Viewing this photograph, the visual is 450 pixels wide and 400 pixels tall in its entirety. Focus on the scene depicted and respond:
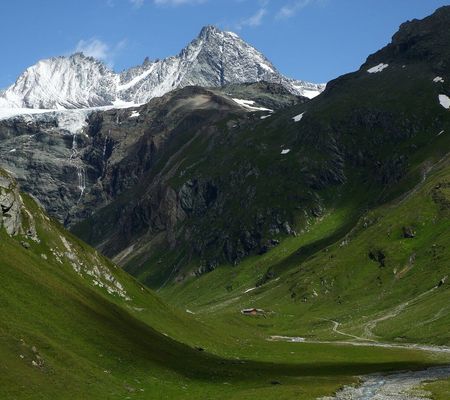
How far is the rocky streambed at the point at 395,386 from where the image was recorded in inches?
3199

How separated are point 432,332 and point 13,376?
403 feet

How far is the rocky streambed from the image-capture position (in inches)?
3199

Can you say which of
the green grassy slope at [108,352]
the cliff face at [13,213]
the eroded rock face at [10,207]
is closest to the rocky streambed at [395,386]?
the green grassy slope at [108,352]

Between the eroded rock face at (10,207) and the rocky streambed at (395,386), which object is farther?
the eroded rock face at (10,207)

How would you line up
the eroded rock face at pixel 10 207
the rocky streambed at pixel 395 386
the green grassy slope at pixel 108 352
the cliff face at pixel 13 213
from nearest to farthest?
the green grassy slope at pixel 108 352 → the rocky streambed at pixel 395 386 → the eroded rock face at pixel 10 207 → the cliff face at pixel 13 213

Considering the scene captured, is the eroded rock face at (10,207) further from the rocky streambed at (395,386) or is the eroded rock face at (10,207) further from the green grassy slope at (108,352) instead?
the rocky streambed at (395,386)

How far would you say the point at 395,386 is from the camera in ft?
298

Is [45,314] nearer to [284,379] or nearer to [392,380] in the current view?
[284,379]

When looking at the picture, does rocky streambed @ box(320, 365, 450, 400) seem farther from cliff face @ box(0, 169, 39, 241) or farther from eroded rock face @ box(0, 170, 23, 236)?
eroded rock face @ box(0, 170, 23, 236)

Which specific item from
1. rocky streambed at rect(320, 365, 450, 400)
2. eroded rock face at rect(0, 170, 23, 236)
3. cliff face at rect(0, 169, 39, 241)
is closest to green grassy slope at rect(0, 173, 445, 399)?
cliff face at rect(0, 169, 39, 241)

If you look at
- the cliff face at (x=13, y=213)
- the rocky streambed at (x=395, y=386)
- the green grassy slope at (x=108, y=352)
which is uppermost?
the cliff face at (x=13, y=213)

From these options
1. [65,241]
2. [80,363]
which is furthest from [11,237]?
[80,363]

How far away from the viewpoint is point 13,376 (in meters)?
63.4

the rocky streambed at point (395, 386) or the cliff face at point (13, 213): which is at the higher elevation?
the cliff face at point (13, 213)
